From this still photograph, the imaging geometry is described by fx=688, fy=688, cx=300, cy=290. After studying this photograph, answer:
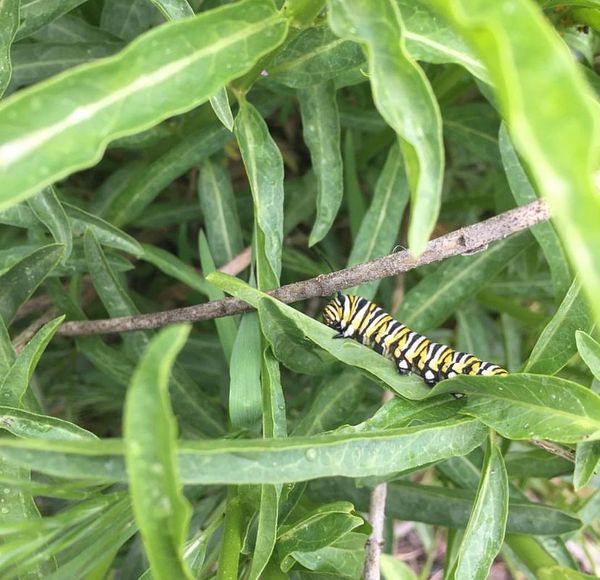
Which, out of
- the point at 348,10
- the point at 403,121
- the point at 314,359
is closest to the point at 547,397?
the point at 314,359

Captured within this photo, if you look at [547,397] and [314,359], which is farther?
[314,359]

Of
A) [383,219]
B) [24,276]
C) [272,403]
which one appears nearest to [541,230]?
[383,219]

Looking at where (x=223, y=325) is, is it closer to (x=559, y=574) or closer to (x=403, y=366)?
(x=403, y=366)

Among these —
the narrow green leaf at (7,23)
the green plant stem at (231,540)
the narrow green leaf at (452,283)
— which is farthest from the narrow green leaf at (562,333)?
the narrow green leaf at (7,23)

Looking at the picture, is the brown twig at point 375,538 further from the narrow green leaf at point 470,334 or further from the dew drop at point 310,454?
the narrow green leaf at point 470,334

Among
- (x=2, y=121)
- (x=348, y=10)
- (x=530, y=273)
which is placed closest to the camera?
(x=2, y=121)

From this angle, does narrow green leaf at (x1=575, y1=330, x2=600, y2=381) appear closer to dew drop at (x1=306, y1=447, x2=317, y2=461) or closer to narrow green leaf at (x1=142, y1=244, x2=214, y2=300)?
dew drop at (x1=306, y1=447, x2=317, y2=461)

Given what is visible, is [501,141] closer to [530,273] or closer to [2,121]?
[530,273]
